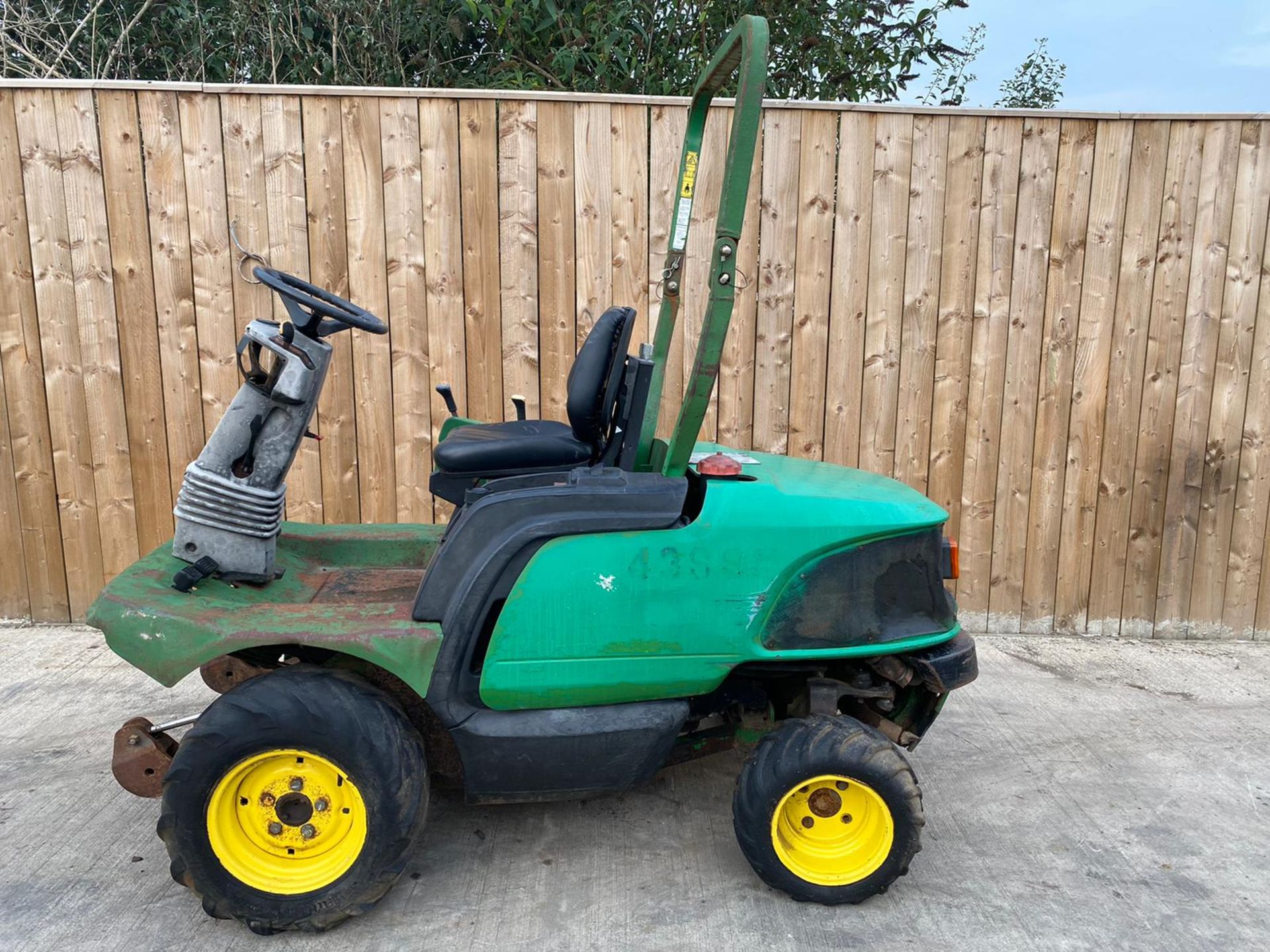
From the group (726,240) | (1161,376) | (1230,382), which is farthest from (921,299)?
(726,240)

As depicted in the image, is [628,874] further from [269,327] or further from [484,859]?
[269,327]

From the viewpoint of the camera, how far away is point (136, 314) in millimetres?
4414

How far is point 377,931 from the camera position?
8.31ft

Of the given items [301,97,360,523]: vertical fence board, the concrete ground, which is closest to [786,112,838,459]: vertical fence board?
the concrete ground

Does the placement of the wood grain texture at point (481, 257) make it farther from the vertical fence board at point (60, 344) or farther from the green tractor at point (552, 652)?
the vertical fence board at point (60, 344)

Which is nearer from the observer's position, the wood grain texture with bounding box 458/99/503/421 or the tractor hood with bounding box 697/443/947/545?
the tractor hood with bounding box 697/443/947/545

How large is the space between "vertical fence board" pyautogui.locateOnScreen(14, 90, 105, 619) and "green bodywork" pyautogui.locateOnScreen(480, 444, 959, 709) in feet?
10.1

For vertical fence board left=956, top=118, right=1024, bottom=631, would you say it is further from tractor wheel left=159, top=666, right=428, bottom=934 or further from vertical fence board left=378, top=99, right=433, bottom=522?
tractor wheel left=159, top=666, right=428, bottom=934

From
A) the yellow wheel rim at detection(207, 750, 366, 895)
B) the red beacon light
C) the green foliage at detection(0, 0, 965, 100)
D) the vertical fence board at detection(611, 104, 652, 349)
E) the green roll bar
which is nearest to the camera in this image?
the green roll bar

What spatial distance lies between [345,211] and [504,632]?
266cm

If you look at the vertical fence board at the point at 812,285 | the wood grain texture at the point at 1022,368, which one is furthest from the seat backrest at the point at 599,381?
the wood grain texture at the point at 1022,368

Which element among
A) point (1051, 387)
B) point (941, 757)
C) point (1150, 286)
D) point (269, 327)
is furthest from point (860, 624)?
point (1150, 286)

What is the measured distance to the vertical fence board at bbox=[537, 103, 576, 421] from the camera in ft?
14.2

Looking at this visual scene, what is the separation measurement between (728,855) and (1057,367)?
3.00 m
